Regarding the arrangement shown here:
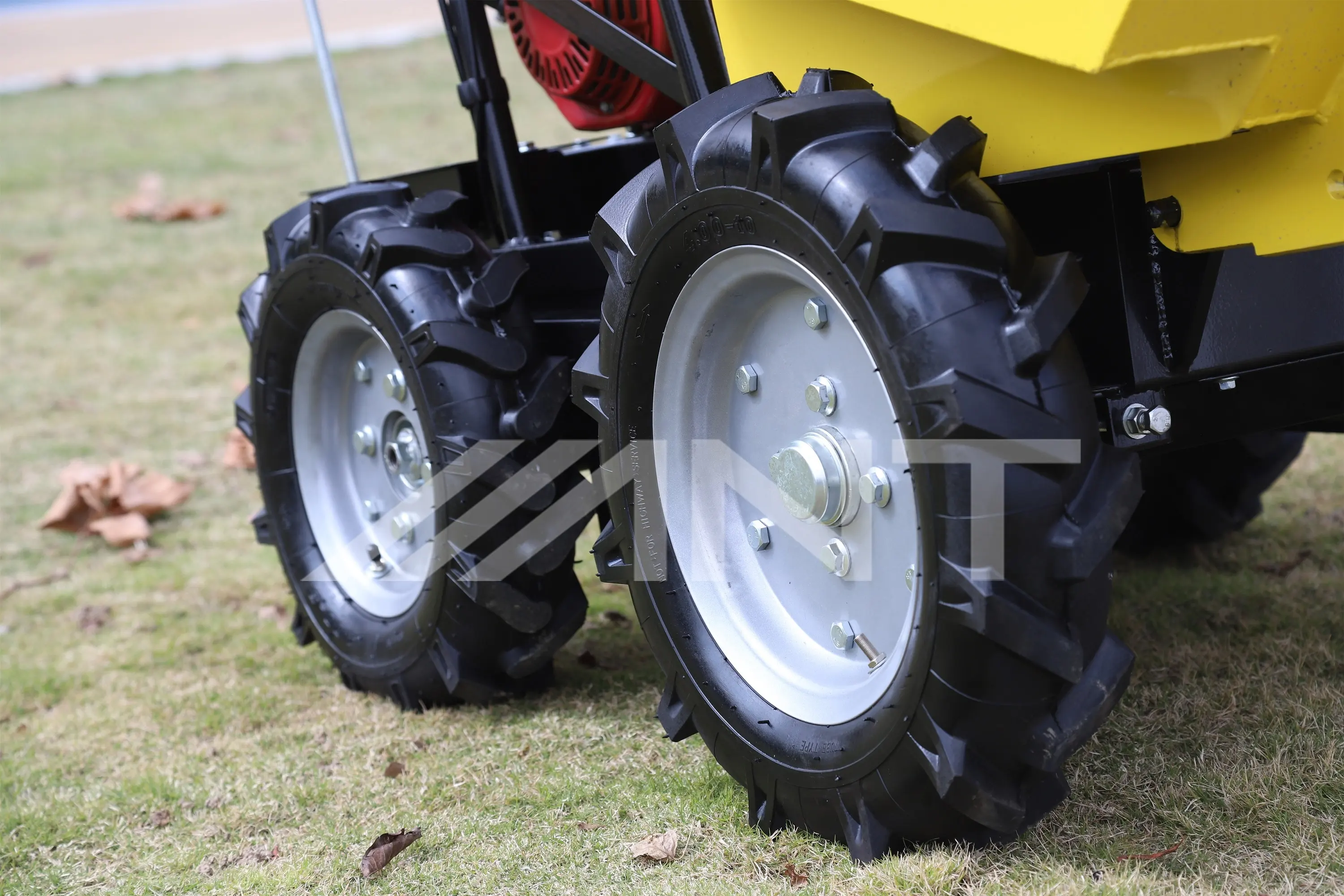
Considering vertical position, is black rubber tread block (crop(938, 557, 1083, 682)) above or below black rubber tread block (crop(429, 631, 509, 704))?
above

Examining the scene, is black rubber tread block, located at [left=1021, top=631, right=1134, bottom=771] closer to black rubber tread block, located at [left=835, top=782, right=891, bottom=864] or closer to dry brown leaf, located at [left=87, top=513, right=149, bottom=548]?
black rubber tread block, located at [left=835, top=782, right=891, bottom=864]

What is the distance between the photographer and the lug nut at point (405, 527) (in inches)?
115

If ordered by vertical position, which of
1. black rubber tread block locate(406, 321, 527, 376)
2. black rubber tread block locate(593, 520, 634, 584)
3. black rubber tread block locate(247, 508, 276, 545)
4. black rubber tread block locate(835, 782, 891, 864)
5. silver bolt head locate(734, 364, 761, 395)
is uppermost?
black rubber tread block locate(406, 321, 527, 376)

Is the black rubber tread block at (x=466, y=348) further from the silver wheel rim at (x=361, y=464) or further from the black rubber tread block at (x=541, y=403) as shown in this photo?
the silver wheel rim at (x=361, y=464)

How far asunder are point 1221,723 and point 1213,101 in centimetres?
120

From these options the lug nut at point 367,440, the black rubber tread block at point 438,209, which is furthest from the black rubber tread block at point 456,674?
the black rubber tread block at point 438,209

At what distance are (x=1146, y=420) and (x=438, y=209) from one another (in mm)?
1485

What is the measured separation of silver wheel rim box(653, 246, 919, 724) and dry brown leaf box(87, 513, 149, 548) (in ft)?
8.97

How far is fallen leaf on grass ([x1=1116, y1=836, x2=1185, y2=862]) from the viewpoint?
72.3 inches

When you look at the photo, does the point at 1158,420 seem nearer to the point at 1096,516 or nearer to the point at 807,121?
the point at 1096,516

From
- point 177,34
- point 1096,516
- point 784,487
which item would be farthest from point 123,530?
point 177,34

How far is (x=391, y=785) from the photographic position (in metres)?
2.46

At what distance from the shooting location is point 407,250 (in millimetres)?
2566

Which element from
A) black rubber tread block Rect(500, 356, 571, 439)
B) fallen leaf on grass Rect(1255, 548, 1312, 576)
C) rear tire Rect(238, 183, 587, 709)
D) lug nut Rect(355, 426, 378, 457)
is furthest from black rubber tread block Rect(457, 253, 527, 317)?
fallen leaf on grass Rect(1255, 548, 1312, 576)
